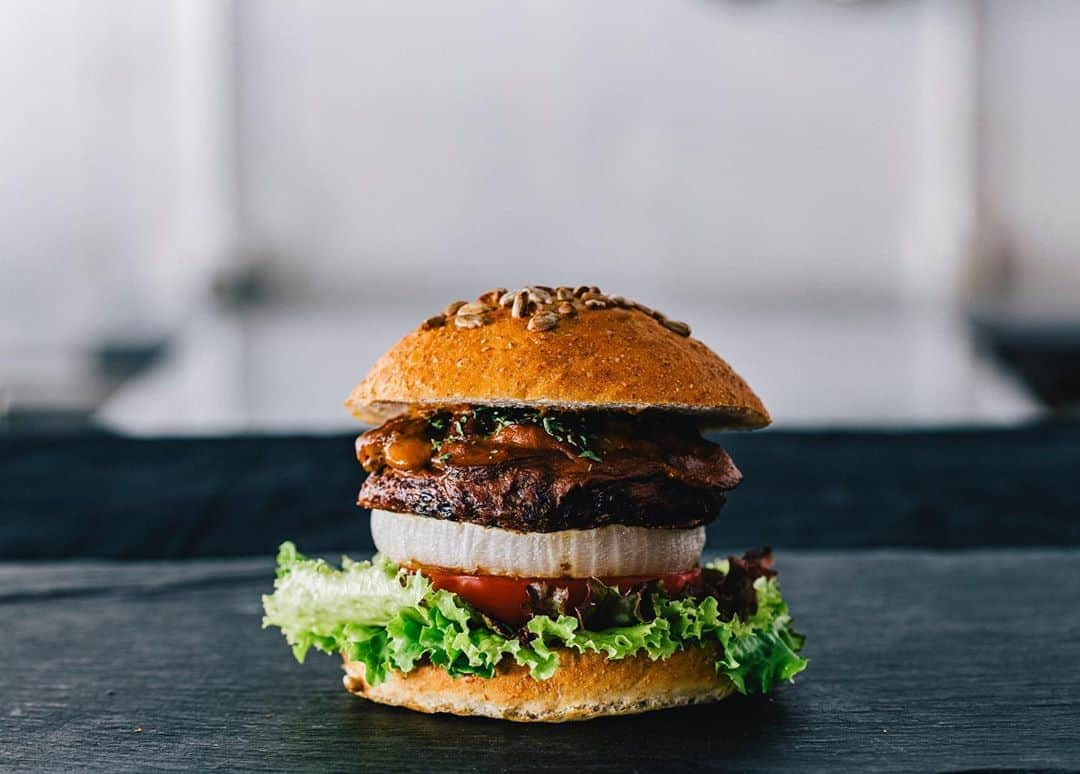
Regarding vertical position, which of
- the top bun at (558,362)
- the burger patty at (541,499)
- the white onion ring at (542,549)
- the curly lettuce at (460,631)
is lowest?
the curly lettuce at (460,631)

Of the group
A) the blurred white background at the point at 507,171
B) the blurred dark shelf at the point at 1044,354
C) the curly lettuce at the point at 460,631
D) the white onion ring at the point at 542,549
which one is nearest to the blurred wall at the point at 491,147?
the blurred white background at the point at 507,171

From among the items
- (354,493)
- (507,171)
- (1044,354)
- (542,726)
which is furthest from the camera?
(507,171)

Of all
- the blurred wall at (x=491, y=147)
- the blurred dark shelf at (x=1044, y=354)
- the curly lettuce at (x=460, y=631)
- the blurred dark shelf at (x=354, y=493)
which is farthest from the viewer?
the blurred wall at (x=491, y=147)

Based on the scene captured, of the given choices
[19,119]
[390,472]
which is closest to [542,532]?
[390,472]

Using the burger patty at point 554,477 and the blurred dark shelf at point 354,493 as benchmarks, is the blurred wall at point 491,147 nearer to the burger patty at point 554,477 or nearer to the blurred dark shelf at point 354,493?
Answer: the blurred dark shelf at point 354,493

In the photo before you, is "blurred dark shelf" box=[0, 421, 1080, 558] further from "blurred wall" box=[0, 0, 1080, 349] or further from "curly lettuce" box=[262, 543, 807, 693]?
"blurred wall" box=[0, 0, 1080, 349]

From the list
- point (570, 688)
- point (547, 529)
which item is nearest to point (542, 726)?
point (570, 688)

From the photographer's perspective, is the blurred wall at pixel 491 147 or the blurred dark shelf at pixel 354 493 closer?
the blurred dark shelf at pixel 354 493

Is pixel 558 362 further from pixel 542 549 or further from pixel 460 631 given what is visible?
pixel 460 631
